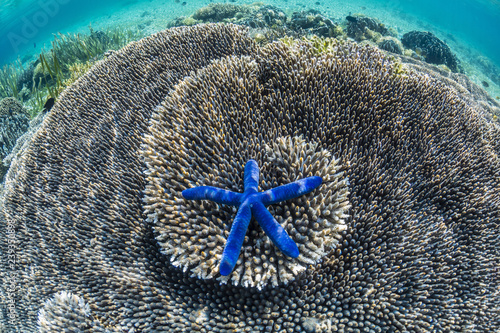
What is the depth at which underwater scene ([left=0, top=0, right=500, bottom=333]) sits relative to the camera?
7.32 ft

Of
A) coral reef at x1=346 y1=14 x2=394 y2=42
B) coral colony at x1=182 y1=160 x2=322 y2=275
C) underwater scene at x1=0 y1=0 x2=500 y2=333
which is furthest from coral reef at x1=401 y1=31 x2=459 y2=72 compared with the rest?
coral colony at x1=182 y1=160 x2=322 y2=275

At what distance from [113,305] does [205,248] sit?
4.28 feet

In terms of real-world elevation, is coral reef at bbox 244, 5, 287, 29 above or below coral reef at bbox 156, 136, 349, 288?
above

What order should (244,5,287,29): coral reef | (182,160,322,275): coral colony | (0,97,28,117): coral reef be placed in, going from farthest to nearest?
(244,5,287,29): coral reef
(0,97,28,117): coral reef
(182,160,322,275): coral colony

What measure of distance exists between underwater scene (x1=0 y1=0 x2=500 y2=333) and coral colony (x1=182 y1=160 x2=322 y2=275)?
0.01 m

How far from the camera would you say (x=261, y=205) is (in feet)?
6.84

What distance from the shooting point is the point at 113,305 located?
2617 millimetres

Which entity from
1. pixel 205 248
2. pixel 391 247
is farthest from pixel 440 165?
pixel 205 248

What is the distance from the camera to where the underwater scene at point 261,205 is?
7.32ft

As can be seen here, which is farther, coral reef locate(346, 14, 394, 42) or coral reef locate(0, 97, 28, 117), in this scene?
coral reef locate(346, 14, 394, 42)

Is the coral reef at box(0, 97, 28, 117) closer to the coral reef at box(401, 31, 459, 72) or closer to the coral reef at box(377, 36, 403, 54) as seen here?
the coral reef at box(377, 36, 403, 54)

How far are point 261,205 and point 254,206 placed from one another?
0.06 meters

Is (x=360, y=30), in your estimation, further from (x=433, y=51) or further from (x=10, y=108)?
(x=10, y=108)

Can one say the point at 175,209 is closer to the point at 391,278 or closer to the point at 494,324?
the point at 391,278
